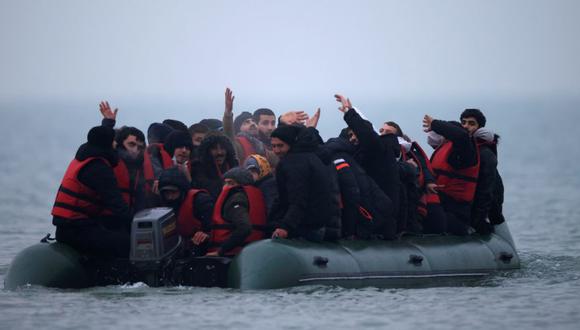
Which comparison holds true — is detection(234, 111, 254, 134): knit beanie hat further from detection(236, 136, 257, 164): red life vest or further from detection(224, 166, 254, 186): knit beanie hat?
detection(224, 166, 254, 186): knit beanie hat

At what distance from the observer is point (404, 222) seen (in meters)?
18.3

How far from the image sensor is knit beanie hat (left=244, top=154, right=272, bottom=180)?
56.7ft

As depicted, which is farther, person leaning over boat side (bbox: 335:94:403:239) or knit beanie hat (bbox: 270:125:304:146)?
person leaning over boat side (bbox: 335:94:403:239)

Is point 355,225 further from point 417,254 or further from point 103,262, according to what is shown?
point 103,262

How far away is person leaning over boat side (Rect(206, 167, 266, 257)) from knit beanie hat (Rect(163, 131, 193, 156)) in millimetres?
1048

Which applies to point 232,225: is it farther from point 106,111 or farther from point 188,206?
point 106,111

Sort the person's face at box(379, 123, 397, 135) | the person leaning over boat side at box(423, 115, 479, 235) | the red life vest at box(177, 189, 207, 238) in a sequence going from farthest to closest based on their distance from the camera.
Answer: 1. the person leaning over boat side at box(423, 115, 479, 235)
2. the person's face at box(379, 123, 397, 135)
3. the red life vest at box(177, 189, 207, 238)

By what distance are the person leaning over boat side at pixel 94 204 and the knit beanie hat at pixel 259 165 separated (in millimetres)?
1468

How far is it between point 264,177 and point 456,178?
2.75m

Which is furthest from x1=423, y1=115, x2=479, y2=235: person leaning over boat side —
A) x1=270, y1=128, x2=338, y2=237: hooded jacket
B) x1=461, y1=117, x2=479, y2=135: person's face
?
x1=270, y1=128, x2=338, y2=237: hooded jacket

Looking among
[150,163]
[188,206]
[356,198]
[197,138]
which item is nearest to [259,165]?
[188,206]

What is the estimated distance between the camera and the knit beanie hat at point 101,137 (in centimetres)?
1659

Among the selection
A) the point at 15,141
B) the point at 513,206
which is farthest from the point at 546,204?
the point at 15,141

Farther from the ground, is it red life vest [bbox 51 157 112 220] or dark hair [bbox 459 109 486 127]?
dark hair [bbox 459 109 486 127]
